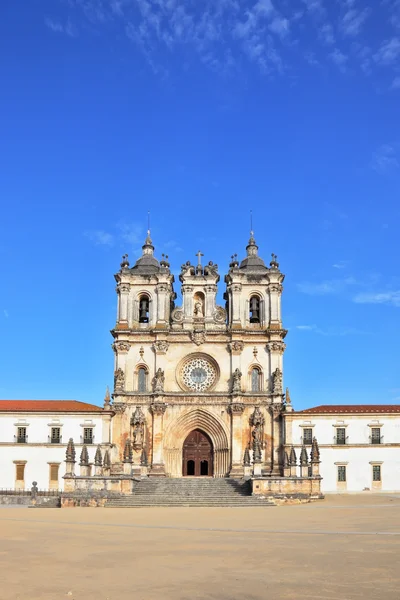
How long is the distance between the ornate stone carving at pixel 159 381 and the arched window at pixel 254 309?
29.3ft

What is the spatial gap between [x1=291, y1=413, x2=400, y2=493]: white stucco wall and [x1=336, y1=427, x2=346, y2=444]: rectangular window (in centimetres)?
23

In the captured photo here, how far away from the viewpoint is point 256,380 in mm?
53781

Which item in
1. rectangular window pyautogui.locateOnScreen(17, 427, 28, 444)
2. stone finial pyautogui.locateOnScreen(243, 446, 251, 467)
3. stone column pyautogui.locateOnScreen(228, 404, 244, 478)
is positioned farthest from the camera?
rectangular window pyautogui.locateOnScreen(17, 427, 28, 444)

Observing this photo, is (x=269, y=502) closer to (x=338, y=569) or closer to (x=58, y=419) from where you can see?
(x=58, y=419)

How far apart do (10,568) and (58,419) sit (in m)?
39.1

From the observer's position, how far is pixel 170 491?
137 ft

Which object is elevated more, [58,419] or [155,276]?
[155,276]

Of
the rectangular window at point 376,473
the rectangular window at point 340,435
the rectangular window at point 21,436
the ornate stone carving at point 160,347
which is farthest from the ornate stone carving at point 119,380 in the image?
the rectangular window at point 376,473

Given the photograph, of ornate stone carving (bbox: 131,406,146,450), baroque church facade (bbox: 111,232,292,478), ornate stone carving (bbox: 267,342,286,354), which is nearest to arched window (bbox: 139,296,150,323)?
baroque church facade (bbox: 111,232,292,478)

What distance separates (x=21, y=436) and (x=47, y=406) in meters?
3.67

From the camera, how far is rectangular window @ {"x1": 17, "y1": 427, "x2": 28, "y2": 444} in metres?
51.4

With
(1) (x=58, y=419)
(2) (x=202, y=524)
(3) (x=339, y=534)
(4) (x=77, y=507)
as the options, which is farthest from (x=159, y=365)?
(3) (x=339, y=534)

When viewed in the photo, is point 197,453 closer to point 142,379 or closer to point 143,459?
point 143,459

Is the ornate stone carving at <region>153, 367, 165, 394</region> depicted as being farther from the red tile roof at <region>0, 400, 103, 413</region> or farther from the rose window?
the red tile roof at <region>0, 400, 103, 413</region>
